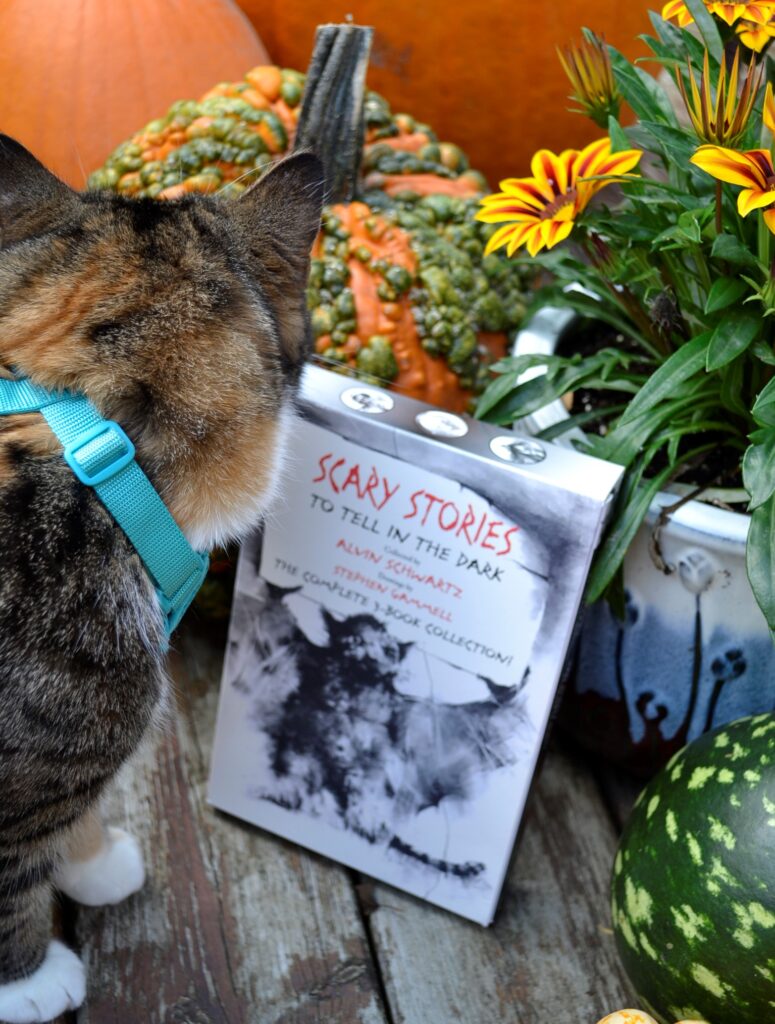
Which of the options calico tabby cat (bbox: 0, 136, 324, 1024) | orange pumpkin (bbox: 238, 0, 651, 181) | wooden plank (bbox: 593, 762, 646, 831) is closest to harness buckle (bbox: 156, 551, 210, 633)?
calico tabby cat (bbox: 0, 136, 324, 1024)

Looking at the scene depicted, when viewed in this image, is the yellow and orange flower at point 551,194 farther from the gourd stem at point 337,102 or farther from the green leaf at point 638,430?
the gourd stem at point 337,102

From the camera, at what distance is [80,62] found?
155 centimetres

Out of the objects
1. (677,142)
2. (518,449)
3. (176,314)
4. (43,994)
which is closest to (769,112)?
(677,142)

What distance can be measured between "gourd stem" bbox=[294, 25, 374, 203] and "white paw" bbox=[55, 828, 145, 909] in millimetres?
755

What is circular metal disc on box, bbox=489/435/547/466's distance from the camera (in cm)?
102

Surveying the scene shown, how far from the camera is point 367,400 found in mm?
1076

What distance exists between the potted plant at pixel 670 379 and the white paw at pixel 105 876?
1.68 feet

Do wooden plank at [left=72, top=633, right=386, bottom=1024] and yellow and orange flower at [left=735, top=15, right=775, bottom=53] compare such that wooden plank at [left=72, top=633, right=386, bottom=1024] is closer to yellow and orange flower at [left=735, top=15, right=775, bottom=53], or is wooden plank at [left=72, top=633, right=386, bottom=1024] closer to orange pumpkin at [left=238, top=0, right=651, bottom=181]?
yellow and orange flower at [left=735, top=15, right=775, bottom=53]

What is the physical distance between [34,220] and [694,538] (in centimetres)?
67

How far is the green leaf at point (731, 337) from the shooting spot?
0.99m

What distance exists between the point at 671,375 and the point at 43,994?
31.8 inches

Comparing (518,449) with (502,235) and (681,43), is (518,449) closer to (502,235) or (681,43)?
(502,235)

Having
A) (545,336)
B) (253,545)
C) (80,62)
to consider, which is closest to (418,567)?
(253,545)

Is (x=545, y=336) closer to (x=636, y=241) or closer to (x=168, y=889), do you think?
(x=636, y=241)
